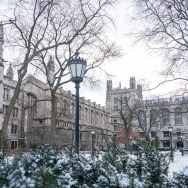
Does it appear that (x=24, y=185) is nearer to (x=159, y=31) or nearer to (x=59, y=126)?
(x=159, y=31)

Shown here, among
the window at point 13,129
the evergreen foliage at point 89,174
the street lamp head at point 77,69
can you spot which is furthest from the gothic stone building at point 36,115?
the evergreen foliage at point 89,174

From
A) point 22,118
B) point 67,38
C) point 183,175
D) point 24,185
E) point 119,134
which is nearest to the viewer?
point 24,185

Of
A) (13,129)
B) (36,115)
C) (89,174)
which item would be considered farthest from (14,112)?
(89,174)

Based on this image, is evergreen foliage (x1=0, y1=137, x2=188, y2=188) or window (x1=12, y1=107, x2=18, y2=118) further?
window (x1=12, y1=107, x2=18, y2=118)

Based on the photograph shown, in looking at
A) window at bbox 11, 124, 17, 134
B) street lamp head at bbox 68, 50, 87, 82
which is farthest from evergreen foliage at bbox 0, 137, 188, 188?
window at bbox 11, 124, 17, 134

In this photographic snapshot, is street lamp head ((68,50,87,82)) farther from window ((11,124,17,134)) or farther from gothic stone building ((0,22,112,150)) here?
window ((11,124,17,134))

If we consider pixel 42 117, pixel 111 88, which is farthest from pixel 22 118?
pixel 111 88

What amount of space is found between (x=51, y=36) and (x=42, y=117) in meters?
26.1

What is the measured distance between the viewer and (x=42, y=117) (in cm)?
3894

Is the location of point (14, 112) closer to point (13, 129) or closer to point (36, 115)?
point (13, 129)

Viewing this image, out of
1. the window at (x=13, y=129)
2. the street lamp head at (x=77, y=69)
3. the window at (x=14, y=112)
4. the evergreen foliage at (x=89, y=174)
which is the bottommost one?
the window at (x=13, y=129)

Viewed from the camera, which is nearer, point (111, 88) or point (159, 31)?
point (159, 31)

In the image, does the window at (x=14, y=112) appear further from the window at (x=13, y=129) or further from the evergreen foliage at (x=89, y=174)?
the evergreen foliage at (x=89, y=174)

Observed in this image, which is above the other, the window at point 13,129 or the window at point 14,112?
the window at point 14,112
